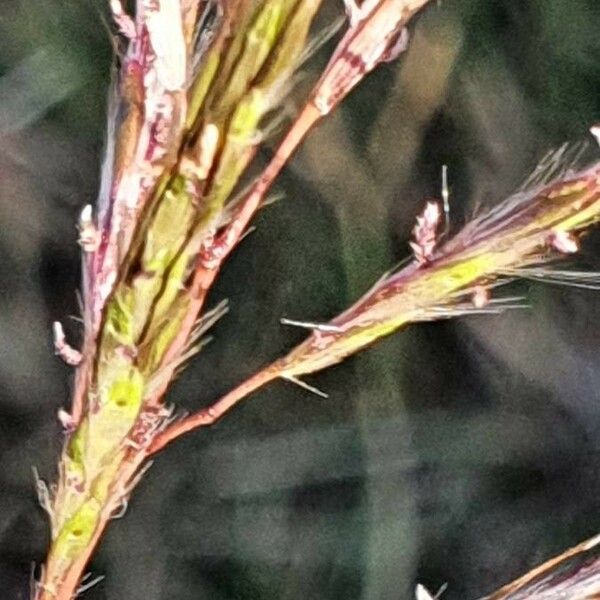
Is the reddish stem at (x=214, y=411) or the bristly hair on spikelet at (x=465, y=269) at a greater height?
the bristly hair on spikelet at (x=465, y=269)

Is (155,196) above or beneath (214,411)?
above

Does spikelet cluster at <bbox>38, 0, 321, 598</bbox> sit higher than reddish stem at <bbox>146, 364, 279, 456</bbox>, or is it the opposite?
spikelet cluster at <bbox>38, 0, 321, 598</bbox>

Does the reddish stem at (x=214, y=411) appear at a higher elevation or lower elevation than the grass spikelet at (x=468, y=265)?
lower

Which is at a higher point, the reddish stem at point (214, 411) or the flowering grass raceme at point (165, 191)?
the flowering grass raceme at point (165, 191)

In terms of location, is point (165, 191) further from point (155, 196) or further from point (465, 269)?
point (465, 269)

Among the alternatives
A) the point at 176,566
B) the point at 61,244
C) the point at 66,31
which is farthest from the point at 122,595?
the point at 66,31

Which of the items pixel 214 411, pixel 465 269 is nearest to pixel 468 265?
pixel 465 269
